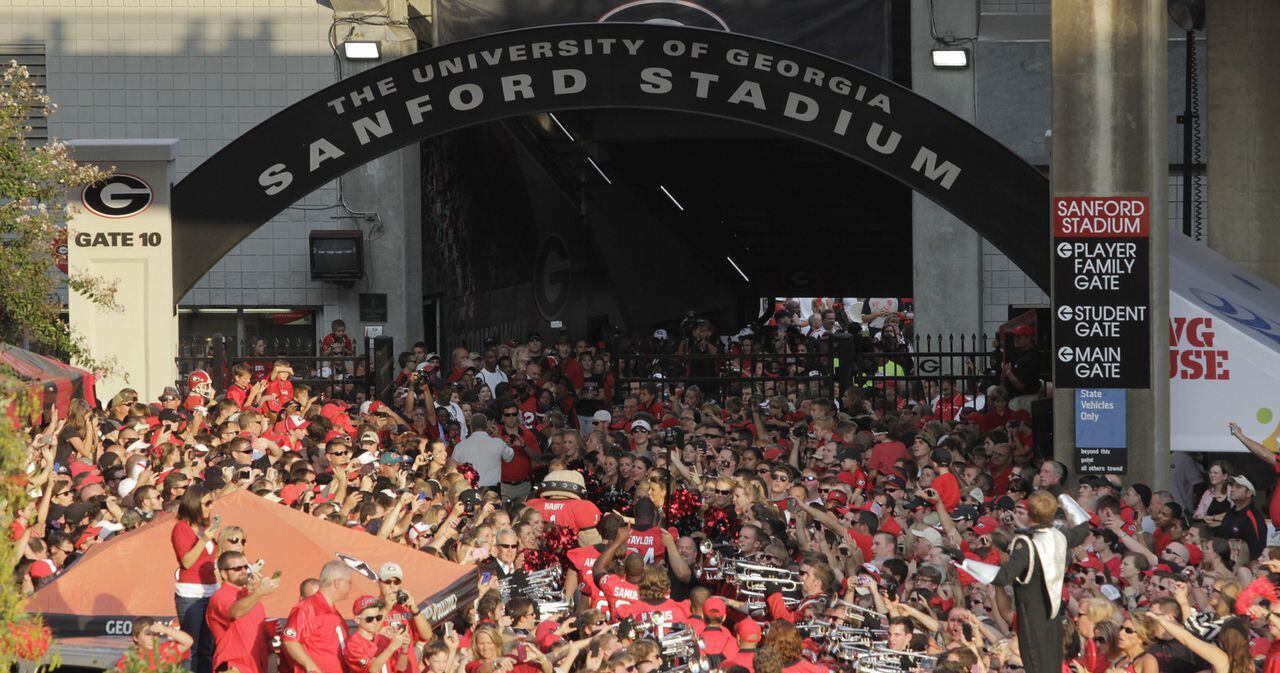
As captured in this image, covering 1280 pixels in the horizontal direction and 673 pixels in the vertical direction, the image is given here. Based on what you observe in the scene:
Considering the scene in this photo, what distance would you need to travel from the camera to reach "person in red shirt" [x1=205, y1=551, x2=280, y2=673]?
33.6ft

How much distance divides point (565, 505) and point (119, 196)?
6.45m

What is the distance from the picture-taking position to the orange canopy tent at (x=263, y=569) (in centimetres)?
1109

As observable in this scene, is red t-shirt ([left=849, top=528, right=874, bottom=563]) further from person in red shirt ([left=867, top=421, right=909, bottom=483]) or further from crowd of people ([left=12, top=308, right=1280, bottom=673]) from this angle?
person in red shirt ([left=867, top=421, right=909, bottom=483])

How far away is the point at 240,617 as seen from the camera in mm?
10305

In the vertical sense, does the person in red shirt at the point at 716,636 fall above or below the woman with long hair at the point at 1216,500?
below

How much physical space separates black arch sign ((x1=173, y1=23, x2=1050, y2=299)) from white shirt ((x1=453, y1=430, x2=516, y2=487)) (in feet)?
9.85

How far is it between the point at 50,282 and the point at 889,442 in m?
8.27

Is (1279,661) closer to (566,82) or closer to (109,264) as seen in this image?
(566,82)

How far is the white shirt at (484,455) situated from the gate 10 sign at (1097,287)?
17.2ft

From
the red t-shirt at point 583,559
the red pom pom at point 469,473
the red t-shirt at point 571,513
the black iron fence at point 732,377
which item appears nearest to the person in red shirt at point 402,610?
the red t-shirt at point 583,559

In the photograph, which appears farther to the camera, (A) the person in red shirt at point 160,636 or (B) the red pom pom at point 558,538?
(B) the red pom pom at point 558,538

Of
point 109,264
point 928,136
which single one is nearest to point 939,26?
point 928,136

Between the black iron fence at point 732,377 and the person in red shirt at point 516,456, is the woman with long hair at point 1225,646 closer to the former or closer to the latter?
the person in red shirt at point 516,456

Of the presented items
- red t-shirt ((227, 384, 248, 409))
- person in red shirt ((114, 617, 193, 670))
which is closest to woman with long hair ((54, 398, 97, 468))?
red t-shirt ((227, 384, 248, 409))
